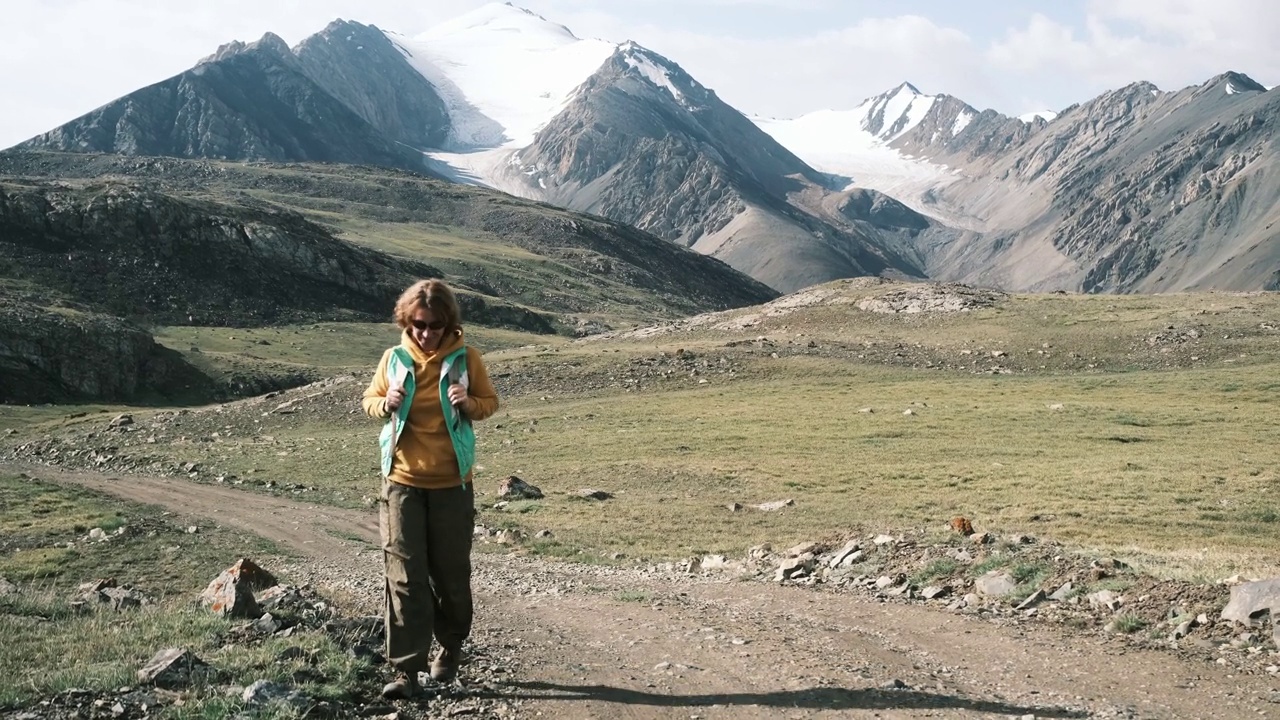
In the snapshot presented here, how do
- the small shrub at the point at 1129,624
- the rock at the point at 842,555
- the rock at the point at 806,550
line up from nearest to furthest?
the small shrub at the point at 1129,624 → the rock at the point at 842,555 → the rock at the point at 806,550

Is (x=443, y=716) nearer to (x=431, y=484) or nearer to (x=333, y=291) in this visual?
(x=431, y=484)

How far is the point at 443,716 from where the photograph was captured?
25.7ft

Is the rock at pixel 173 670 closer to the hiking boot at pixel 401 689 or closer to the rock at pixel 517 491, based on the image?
the hiking boot at pixel 401 689

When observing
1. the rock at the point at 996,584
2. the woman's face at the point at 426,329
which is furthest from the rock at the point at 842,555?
the woman's face at the point at 426,329

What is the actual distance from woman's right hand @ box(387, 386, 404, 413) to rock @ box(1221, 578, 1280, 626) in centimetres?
935

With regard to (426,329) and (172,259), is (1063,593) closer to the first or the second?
(426,329)

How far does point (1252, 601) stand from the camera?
35.8 feet

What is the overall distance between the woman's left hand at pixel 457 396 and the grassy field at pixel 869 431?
10506 millimetres

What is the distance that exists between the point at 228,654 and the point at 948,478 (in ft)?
74.0

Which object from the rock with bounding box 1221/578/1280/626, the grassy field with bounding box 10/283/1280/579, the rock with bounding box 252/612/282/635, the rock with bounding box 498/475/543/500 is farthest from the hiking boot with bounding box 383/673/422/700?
the rock with bounding box 498/475/543/500

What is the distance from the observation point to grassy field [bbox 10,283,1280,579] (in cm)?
2194

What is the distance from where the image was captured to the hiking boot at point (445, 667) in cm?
863

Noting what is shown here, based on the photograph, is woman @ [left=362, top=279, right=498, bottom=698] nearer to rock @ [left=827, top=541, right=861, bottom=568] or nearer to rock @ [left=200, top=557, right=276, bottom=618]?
rock @ [left=200, top=557, right=276, bottom=618]

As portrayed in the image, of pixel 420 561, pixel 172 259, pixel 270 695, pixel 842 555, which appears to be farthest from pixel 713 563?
pixel 172 259
